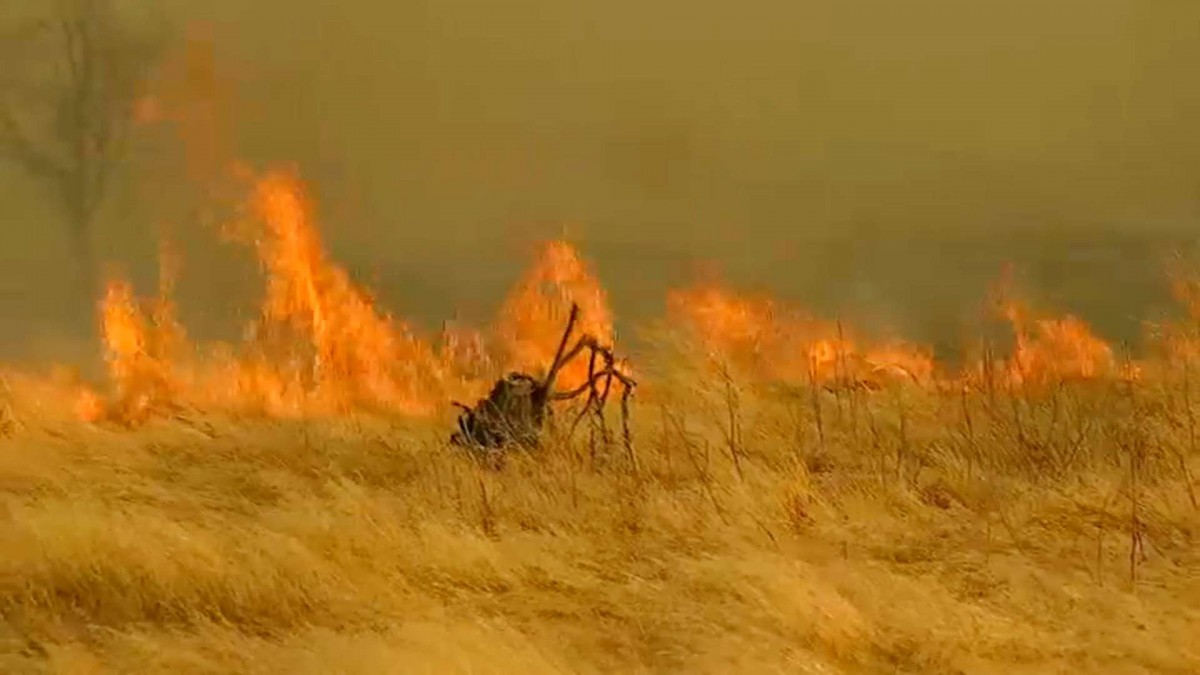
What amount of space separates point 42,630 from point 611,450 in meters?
2.71

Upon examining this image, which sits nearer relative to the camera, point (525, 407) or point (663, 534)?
point (663, 534)

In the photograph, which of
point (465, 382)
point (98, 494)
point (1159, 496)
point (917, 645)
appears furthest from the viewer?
point (465, 382)

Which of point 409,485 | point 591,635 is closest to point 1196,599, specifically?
point 591,635

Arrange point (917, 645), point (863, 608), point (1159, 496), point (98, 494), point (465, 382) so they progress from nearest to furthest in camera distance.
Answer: point (917, 645) < point (863, 608) < point (1159, 496) < point (98, 494) < point (465, 382)

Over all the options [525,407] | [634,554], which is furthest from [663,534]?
[525,407]

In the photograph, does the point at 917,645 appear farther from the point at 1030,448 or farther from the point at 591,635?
the point at 1030,448

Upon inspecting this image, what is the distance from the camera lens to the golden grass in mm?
3369

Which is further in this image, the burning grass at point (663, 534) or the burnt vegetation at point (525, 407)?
the burnt vegetation at point (525, 407)

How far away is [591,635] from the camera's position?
3557 mm

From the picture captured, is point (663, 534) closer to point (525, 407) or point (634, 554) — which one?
point (634, 554)

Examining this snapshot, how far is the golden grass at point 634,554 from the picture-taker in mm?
3369

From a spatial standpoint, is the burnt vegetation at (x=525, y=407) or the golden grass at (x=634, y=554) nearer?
the golden grass at (x=634, y=554)

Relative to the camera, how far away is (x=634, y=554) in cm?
427

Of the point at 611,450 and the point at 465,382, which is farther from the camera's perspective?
the point at 465,382
